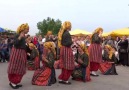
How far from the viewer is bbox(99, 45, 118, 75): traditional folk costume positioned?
1078 centimetres

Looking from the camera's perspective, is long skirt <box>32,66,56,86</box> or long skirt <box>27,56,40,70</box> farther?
long skirt <box>27,56,40,70</box>

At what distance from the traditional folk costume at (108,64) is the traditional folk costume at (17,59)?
3885 millimetres

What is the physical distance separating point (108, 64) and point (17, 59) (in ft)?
13.9

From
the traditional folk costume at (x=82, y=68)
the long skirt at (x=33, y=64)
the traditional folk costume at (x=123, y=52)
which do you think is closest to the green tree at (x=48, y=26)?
the traditional folk costume at (x=123, y=52)

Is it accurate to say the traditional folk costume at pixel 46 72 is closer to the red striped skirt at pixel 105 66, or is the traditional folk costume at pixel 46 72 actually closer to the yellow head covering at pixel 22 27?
the yellow head covering at pixel 22 27

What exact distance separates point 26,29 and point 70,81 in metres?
2.36

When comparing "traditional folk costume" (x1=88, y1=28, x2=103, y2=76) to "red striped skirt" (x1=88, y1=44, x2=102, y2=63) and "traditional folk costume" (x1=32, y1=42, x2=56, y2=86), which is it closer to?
"red striped skirt" (x1=88, y1=44, x2=102, y2=63)

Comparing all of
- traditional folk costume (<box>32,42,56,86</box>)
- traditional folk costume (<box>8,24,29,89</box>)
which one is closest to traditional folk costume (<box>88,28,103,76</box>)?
traditional folk costume (<box>32,42,56,86</box>)

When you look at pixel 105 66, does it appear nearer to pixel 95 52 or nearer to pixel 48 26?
pixel 95 52

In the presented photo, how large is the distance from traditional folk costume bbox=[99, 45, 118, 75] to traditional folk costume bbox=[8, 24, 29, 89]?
3885 millimetres

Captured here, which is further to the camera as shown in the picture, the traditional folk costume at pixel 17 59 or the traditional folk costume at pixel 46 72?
the traditional folk costume at pixel 46 72

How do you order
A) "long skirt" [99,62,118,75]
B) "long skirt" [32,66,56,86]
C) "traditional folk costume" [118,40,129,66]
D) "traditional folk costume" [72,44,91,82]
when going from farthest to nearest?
"traditional folk costume" [118,40,129,66], "long skirt" [99,62,118,75], "traditional folk costume" [72,44,91,82], "long skirt" [32,66,56,86]

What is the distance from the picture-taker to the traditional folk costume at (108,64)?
35.4 feet

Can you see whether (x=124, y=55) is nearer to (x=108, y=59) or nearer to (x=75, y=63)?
(x=108, y=59)
